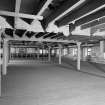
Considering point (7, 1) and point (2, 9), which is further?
point (2, 9)

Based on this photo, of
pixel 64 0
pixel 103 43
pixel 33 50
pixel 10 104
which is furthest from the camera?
pixel 33 50

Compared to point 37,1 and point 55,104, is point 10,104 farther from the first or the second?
point 37,1

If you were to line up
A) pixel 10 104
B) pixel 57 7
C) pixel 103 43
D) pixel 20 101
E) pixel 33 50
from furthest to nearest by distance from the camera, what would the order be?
pixel 33 50
pixel 103 43
pixel 20 101
pixel 10 104
pixel 57 7

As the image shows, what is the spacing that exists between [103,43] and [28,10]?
11901mm

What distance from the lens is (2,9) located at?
9.46 ft

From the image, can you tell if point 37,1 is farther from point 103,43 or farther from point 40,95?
point 103,43

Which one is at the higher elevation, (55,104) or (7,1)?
(7,1)

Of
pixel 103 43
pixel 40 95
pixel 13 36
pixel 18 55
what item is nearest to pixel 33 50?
pixel 18 55

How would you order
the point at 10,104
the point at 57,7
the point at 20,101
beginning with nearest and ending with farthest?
the point at 57,7 < the point at 10,104 < the point at 20,101

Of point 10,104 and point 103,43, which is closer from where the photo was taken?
point 10,104

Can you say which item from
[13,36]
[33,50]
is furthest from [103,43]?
[33,50]

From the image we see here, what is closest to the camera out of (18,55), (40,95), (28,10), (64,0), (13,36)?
(64,0)

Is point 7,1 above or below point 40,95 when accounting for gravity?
above

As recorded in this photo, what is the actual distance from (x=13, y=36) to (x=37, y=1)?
5362mm
